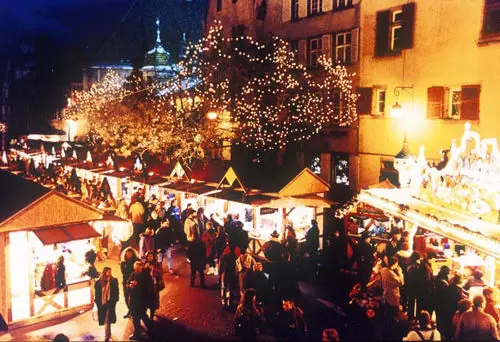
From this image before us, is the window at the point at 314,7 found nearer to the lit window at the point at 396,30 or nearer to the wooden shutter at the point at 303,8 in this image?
the wooden shutter at the point at 303,8

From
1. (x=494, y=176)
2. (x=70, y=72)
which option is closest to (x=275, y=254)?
(x=494, y=176)

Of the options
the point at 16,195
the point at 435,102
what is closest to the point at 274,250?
the point at 16,195

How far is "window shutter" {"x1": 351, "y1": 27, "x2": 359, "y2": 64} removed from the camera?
2066 centimetres

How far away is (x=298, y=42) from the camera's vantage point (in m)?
23.7

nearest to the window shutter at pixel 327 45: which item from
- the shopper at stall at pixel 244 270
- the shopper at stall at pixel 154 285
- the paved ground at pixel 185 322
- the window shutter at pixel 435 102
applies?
the window shutter at pixel 435 102

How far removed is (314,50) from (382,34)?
13.3ft

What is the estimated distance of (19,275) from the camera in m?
11.2

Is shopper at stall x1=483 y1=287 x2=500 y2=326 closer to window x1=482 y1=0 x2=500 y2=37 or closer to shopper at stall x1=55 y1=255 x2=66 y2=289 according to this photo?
shopper at stall x1=55 y1=255 x2=66 y2=289

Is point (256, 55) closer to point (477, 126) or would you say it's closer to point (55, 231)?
point (477, 126)

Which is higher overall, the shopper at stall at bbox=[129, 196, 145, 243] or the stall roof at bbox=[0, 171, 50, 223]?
the stall roof at bbox=[0, 171, 50, 223]

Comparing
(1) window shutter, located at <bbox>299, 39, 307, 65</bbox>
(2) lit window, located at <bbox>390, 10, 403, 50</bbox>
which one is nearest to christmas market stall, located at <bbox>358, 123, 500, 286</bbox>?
(2) lit window, located at <bbox>390, 10, 403, 50</bbox>

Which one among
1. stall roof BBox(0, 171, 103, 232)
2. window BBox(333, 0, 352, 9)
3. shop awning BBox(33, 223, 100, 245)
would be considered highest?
window BBox(333, 0, 352, 9)

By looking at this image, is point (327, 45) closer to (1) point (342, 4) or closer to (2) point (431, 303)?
(1) point (342, 4)

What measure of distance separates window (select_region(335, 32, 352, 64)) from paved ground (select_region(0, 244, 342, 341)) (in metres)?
11.9
